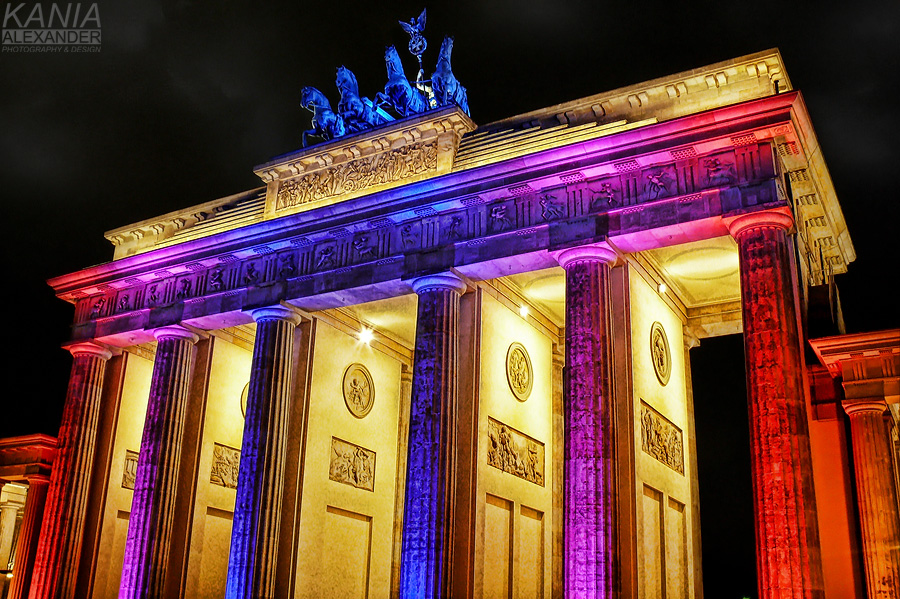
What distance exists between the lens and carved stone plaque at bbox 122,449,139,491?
25875mm

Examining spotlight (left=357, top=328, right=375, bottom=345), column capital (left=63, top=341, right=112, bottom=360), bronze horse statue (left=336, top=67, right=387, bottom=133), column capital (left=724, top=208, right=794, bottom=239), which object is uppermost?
bronze horse statue (left=336, top=67, right=387, bottom=133)

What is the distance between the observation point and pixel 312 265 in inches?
884

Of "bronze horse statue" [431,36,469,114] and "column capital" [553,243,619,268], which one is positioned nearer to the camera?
"column capital" [553,243,619,268]

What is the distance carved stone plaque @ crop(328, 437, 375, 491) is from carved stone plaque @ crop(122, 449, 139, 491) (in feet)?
21.0

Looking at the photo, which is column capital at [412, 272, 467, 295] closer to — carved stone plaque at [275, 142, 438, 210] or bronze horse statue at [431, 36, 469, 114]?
carved stone plaque at [275, 142, 438, 210]

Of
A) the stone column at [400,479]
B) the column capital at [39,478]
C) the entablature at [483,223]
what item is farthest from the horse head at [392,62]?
the column capital at [39,478]

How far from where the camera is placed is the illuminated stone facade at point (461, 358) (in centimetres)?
1717

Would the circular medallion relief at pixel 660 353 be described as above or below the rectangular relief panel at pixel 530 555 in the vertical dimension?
above

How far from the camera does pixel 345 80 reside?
23.4 m

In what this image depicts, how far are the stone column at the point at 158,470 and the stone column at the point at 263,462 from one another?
2776 millimetres

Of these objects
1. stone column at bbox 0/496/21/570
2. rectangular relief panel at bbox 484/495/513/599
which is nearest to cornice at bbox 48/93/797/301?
rectangular relief panel at bbox 484/495/513/599

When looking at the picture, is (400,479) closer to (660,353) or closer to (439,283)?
(439,283)

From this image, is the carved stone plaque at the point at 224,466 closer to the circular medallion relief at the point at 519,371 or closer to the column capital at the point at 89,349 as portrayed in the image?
the column capital at the point at 89,349

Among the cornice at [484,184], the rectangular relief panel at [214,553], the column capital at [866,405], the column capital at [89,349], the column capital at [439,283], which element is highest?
the cornice at [484,184]
